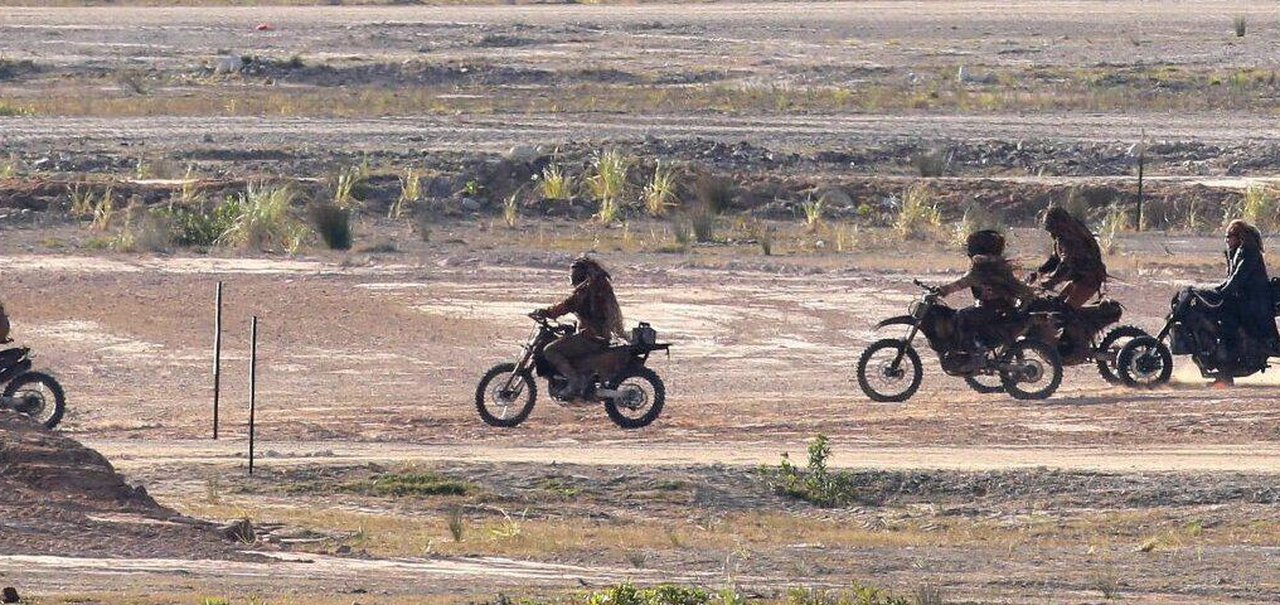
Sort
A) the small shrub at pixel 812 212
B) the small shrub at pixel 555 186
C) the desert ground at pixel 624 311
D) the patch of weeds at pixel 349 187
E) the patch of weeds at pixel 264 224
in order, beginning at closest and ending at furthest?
the desert ground at pixel 624 311 → the patch of weeds at pixel 264 224 → the small shrub at pixel 812 212 → the patch of weeds at pixel 349 187 → the small shrub at pixel 555 186

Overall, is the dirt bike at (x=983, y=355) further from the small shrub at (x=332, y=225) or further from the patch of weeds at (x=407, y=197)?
the patch of weeds at (x=407, y=197)

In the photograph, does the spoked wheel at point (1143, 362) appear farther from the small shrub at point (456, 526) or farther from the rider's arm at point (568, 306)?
the small shrub at point (456, 526)

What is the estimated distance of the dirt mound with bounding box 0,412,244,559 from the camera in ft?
40.0

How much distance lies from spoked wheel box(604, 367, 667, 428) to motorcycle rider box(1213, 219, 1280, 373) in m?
4.63

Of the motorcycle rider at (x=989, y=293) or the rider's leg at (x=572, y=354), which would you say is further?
the motorcycle rider at (x=989, y=293)

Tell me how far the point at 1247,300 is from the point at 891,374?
287 centimetres

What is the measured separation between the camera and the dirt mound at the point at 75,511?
480 inches

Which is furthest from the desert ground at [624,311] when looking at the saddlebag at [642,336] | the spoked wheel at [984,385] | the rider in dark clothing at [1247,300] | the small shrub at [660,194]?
the saddlebag at [642,336]

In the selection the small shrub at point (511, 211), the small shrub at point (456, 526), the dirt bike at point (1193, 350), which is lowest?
the small shrub at point (456, 526)

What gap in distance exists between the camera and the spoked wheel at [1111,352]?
61.9ft

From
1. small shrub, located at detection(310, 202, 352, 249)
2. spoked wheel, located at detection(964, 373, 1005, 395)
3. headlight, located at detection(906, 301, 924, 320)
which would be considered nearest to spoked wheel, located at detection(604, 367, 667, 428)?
headlight, located at detection(906, 301, 924, 320)

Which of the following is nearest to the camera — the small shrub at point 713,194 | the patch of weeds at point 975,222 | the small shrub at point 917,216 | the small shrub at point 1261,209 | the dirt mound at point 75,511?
the dirt mound at point 75,511

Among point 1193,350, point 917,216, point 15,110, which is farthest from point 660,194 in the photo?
point 15,110

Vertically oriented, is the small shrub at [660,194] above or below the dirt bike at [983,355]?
above
